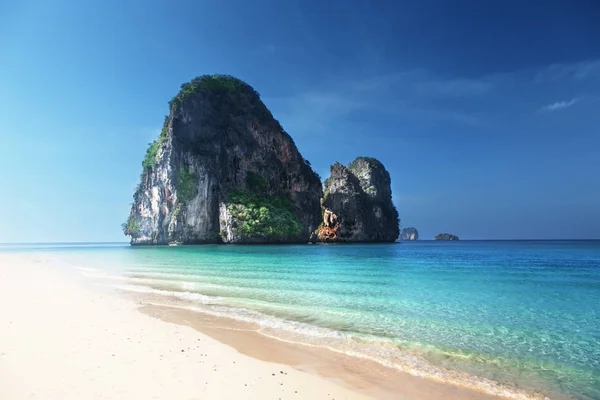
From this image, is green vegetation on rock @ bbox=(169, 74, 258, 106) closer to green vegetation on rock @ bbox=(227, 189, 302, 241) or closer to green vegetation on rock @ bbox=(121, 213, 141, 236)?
green vegetation on rock @ bbox=(227, 189, 302, 241)

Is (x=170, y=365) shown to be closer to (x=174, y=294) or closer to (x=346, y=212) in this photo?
(x=174, y=294)

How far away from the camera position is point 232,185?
86.5 meters

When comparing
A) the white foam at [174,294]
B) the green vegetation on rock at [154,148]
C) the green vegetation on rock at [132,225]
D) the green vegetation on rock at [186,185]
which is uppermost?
the green vegetation on rock at [154,148]

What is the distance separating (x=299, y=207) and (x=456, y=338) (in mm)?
90121

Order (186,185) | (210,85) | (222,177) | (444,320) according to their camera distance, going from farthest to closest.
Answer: (210,85) < (222,177) < (186,185) < (444,320)

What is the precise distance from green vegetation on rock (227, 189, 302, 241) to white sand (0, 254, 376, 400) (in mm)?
66657

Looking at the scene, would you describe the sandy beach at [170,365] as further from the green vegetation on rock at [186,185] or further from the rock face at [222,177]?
the green vegetation on rock at [186,185]

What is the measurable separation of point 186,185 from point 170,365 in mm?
81018

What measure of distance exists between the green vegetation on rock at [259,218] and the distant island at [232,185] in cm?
23

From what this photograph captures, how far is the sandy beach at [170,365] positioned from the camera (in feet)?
16.1

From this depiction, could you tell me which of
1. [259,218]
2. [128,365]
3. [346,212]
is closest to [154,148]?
[259,218]

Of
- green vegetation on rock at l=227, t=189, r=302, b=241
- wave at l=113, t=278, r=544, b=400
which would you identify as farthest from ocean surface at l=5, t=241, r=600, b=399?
green vegetation on rock at l=227, t=189, r=302, b=241

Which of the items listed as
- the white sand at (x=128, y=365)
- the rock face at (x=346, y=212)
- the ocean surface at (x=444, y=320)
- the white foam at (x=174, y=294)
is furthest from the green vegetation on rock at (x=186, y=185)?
the white sand at (x=128, y=365)

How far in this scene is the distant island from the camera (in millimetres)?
81188
